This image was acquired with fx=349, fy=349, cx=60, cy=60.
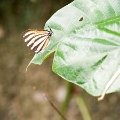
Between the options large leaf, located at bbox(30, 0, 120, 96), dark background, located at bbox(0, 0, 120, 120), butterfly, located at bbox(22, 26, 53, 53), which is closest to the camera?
large leaf, located at bbox(30, 0, 120, 96)

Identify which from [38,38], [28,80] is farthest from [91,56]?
[28,80]

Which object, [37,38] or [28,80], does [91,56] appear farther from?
[28,80]

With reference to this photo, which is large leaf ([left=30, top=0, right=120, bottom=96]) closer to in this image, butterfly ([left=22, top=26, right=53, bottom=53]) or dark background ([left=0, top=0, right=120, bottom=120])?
butterfly ([left=22, top=26, right=53, bottom=53])

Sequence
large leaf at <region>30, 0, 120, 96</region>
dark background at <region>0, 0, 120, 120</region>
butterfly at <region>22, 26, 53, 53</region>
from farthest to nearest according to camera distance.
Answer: dark background at <region>0, 0, 120, 120</region>, butterfly at <region>22, 26, 53, 53</region>, large leaf at <region>30, 0, 120, 96</region>

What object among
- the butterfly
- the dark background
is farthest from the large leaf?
the dark background

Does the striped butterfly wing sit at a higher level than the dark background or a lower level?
higher

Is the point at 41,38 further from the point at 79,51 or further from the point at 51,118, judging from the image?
the point at 51,118

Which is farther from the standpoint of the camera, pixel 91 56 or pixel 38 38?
pixel 38 38

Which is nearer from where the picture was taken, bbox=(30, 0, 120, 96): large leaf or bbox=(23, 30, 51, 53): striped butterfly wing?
bbox=(30, 0, 120, 96): large leaf
